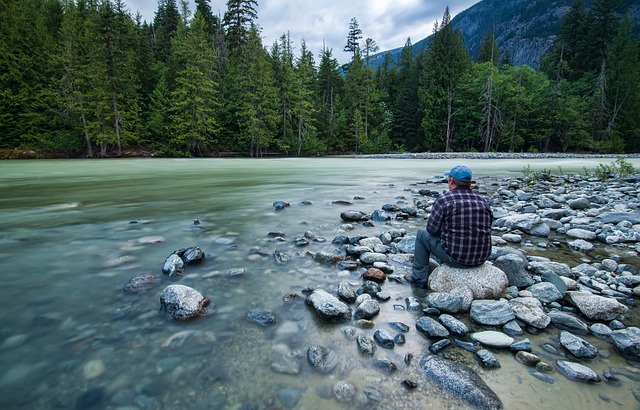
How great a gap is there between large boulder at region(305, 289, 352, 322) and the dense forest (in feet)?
135

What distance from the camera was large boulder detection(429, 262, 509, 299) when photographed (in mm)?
3252

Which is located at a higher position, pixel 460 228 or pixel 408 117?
pixel 408 117

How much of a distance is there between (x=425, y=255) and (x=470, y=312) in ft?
2.80

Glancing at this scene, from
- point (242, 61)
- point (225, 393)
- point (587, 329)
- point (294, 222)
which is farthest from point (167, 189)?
point (242, 61)

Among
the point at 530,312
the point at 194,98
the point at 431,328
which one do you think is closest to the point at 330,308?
the point at 431,328

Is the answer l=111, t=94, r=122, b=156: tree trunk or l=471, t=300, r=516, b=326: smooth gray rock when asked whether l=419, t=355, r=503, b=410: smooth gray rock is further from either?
l=111, t=94, r=122, b=156: tree trunk

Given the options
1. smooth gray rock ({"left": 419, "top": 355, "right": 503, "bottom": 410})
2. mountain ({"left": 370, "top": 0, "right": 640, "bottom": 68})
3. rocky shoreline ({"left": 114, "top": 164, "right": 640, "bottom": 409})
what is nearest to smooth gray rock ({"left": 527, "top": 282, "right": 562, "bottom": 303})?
rocky shoreline ({"left": 114, "top": 164, "right": 640, "bottom": 409})

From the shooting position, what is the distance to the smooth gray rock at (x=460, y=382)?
1966 mm

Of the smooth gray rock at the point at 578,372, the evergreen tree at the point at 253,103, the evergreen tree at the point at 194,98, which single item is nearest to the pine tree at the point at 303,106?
the evergreen tree at the point at 253,103

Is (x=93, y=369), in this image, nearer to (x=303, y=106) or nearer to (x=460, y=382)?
(x=460, y=382)

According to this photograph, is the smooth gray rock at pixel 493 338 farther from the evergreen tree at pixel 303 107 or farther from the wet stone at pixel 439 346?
the evergreen tree at pixel 303 107

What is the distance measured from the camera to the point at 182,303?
9.58 ft

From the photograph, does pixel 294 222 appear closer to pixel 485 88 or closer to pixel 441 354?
Answer: pixel 441 354

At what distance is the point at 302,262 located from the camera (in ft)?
14.1
